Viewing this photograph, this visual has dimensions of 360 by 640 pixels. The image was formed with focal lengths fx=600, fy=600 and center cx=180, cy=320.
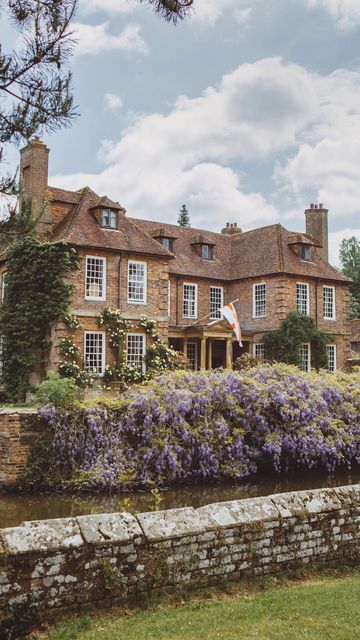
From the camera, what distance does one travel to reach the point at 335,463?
1403 cm

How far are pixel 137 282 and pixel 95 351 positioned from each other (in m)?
3.72

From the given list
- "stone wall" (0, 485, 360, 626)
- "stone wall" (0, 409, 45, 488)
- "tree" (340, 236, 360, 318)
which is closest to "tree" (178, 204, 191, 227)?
"tree" (340, 236, 360, 318)

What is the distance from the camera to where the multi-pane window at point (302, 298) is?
30.8 m

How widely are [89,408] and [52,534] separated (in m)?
7.97

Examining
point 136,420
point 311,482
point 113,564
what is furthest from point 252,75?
point 113,564

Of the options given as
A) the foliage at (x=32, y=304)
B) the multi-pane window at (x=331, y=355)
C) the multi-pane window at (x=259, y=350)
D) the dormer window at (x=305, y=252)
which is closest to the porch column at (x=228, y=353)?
the multi-pane window at (x=259, y=350)

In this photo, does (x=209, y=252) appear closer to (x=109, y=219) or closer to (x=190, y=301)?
(x=190, y=301)

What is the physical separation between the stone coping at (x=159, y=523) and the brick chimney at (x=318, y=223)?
3063cm

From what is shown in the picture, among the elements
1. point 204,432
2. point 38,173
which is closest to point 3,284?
point 38,173

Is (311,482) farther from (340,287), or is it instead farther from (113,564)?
(340,287)

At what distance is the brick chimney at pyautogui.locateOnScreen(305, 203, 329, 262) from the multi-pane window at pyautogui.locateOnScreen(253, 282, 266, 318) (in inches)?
263

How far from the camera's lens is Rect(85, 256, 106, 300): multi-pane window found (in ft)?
79.2

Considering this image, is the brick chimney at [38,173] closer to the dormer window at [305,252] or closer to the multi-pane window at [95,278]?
the multi-pane window at [95,278]

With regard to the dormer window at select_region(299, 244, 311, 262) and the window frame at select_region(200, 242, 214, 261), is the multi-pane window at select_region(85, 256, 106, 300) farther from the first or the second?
the dormer window at select_region(299, 244, 311, 262)
